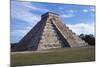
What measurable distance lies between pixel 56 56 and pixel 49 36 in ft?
0.94

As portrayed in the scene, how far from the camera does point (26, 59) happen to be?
110 inches

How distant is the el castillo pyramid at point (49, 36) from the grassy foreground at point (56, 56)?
7 cm

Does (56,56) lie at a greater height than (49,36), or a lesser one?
lesser

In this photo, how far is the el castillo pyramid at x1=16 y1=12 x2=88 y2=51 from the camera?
2.82 meters

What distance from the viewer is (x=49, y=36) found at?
293 cm

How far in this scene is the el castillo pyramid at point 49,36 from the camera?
2824 mm

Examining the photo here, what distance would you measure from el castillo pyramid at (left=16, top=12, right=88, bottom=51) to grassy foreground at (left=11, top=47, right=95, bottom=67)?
0.24 ft

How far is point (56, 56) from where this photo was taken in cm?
296

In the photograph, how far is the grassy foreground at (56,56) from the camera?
9.07 ft

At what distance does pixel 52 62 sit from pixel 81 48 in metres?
0.48

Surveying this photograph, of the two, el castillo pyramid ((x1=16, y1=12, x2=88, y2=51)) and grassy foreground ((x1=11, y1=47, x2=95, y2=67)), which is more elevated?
el castillo pyramid ((x1=16, y1=12, x2=88, y2=51))

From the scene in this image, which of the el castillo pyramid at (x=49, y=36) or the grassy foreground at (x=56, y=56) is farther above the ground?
the el castillo pyramid at (x=49, y=36)

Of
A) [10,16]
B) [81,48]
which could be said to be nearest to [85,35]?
[81,48]
